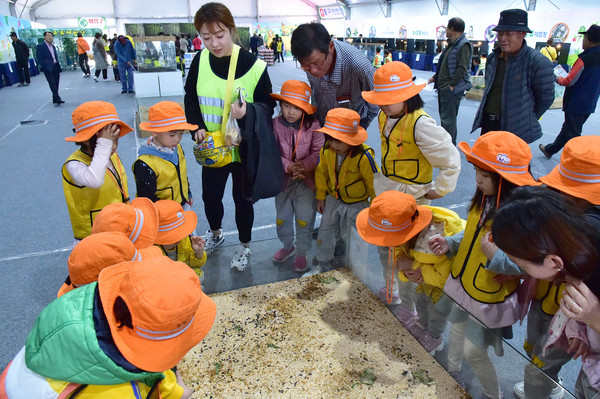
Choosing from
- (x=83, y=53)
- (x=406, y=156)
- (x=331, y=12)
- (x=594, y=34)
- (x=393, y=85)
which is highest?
(x=331, y=12)

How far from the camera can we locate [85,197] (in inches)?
73.7

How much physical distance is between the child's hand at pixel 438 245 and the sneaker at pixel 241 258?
39.8 inches

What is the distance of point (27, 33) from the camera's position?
48.5 ft

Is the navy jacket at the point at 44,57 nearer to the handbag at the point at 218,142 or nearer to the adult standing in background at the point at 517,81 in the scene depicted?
the handbag at the point at 218,142

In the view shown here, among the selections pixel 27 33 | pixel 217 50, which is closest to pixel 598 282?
pixel 217 50

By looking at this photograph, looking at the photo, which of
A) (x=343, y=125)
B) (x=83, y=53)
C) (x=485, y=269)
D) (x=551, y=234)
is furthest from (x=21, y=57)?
(x=551, y=234)

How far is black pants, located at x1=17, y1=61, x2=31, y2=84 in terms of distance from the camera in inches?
458

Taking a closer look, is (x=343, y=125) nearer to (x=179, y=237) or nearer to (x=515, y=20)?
(x=179, y=237)

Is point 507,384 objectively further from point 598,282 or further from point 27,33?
point 27,33

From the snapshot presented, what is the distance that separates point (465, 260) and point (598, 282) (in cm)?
47

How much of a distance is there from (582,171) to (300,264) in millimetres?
1362

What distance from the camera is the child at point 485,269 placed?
1356mm

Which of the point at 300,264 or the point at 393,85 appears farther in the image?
the point at 300,264

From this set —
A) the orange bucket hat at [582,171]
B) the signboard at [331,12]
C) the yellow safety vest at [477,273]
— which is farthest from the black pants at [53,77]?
the signboard at [331,12]
